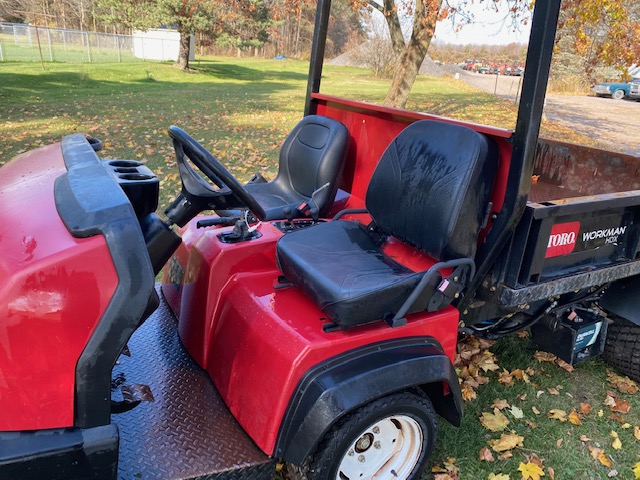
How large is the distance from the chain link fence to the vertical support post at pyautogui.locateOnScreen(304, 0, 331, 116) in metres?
19.3

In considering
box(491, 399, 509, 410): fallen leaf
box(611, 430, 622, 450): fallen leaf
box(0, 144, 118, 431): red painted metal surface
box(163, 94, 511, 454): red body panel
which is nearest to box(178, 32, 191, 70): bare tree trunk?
box(163, 94, 511, 454): red body panel

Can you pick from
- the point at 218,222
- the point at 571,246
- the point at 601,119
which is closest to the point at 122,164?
the point at 218,222

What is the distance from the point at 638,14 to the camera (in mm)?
11234

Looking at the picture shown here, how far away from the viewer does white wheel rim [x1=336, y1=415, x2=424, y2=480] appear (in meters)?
2.09

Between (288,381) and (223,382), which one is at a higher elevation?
(288,381)

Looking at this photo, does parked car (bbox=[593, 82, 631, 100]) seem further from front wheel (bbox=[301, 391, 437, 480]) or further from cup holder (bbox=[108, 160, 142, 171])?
cup holder (bbox=[108, 160, 142, 171])

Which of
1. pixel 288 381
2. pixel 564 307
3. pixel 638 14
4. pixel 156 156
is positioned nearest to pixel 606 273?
pixel 564 307

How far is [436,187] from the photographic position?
228 cm

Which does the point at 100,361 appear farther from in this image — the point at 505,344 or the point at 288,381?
the point at 505,344

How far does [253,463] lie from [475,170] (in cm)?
140

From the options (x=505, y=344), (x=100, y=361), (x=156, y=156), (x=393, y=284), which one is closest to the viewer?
(x=100, y=361)

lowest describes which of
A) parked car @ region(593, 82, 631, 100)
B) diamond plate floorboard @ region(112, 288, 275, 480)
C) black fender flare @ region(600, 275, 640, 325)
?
diamond plate floorboard @ region(112, 288, 275, 480)

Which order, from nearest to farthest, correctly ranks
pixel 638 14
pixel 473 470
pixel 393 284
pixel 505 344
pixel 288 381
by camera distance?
pixel 288 381
pixel 393 284
pixel 473 470
pixel 505 344
pixel 638 14

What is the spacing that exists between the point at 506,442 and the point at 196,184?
6.26 feet
